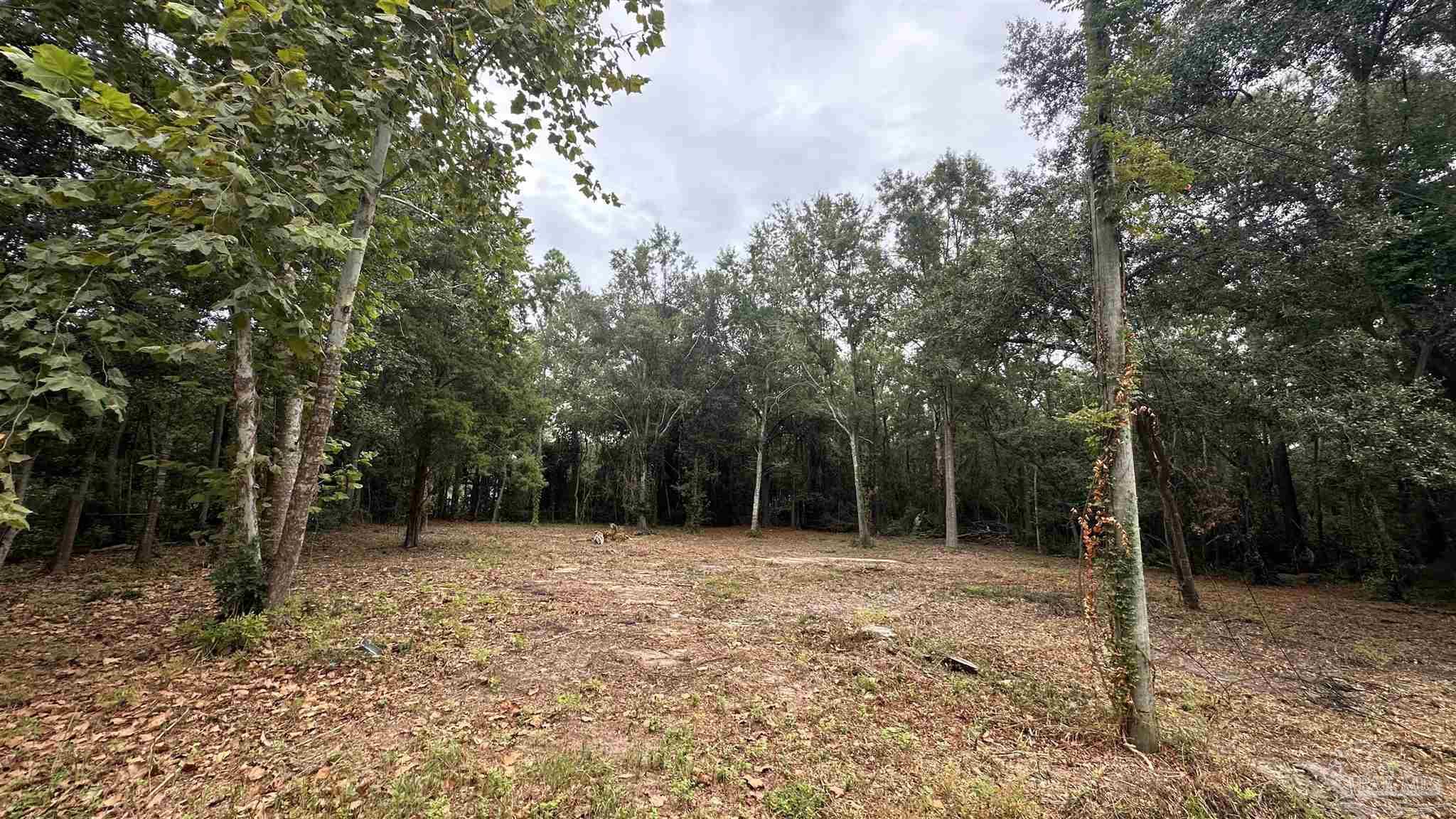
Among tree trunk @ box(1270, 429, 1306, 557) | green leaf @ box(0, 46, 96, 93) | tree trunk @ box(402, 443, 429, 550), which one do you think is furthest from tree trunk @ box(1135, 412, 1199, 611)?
tree trunk @ box(402, 443, 429, 550)

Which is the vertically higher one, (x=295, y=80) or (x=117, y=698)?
(x=295, y=80)

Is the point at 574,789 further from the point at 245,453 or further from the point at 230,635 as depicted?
the point at 245,453

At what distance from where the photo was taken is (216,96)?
2.25 metres

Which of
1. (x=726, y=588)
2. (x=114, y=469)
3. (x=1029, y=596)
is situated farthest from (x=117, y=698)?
(x=1029, y=596)

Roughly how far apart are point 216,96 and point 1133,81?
529 cm

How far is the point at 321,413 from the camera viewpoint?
492cm

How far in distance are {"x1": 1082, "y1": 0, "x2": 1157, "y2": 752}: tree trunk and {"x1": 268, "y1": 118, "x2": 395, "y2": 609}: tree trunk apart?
20.0 feet

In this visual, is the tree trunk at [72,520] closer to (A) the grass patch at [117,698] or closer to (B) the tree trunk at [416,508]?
(B) the tree trunk at [416,508]

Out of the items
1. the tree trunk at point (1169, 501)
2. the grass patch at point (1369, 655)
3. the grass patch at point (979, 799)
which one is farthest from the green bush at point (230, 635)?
the grass patch at point (1369, 655)

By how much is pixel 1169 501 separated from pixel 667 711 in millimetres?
7471

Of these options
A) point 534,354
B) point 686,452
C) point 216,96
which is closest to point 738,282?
point 686,452

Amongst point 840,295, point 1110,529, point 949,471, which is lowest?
point 1110,529

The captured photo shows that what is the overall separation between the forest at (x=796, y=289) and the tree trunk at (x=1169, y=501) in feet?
0.29

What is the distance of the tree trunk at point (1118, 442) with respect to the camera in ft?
11.2
